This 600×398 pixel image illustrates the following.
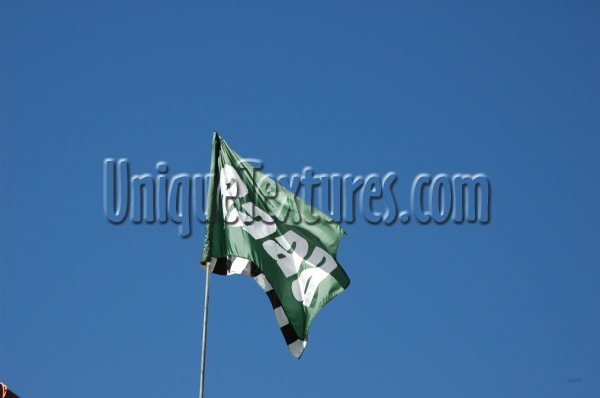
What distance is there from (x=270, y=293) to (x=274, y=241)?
1.37m

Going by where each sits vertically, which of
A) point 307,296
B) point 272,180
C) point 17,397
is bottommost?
point 17,397

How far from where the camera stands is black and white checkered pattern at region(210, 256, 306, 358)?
117 feet

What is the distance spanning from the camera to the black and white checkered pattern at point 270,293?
3575cm

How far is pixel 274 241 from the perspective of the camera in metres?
37.0

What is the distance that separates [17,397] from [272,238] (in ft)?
26.8

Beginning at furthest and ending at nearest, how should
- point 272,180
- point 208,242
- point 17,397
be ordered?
point 272,180 → point 208,242 → point 17,397

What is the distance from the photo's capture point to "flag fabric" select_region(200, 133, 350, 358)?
3578 centimetres

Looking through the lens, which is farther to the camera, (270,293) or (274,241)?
(274,241)

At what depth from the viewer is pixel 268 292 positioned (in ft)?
120

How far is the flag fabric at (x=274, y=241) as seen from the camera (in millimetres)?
35781

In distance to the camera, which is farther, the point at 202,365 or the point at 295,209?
the point at 295,209

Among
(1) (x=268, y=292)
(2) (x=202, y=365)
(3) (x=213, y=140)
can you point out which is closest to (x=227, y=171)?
(3) (x=213, y=140)

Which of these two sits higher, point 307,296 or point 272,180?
point 272,180

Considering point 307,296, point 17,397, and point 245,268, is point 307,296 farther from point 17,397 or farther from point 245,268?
point 17,397
